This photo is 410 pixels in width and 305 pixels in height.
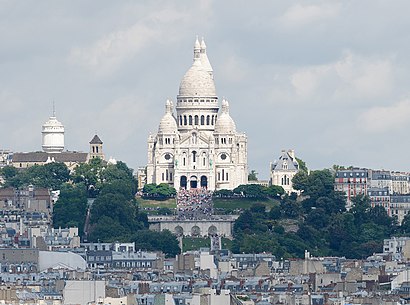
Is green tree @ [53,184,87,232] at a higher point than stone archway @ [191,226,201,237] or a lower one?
higher

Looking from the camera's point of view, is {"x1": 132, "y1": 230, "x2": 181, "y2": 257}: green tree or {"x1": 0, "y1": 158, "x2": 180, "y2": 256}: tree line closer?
{"x1": 132, "y1": 230, "x2": 181, "y2": 257}: green tree

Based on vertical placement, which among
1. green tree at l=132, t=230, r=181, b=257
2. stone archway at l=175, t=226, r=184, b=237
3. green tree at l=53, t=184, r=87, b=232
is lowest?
green tree at l=132, t=230, r=181, b=257

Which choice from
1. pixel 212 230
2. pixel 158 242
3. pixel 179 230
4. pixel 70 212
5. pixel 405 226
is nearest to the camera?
pixel 158 242

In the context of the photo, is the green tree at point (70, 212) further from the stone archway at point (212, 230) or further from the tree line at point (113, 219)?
the stone archway at point (212, 230)

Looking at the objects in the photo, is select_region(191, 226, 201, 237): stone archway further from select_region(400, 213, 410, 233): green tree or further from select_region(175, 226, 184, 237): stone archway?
select_region(400, 213, 410, 233): green tree

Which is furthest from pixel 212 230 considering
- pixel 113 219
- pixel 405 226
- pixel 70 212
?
pixel 405 226

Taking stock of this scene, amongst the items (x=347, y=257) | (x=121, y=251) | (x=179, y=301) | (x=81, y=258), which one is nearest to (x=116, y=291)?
(x=179, y=301)

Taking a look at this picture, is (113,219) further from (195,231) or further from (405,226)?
(405,226)

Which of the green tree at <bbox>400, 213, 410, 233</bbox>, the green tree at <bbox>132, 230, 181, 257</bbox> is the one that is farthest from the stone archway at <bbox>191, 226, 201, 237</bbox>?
the green tree at <bbox>400, 213, 410, 233</bbox>

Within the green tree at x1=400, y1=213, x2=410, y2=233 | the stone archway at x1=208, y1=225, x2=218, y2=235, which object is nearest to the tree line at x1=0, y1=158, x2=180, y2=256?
the stone archway at x1=208, y1=225, x2=218, y2=235

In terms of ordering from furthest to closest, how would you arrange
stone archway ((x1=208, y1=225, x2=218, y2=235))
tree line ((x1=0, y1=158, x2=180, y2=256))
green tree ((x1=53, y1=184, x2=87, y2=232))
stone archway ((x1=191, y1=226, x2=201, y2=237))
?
1. stone archway ((x1=191, y1=226, x2=201, y2=237))
2. stone archway ((x1=208, y1=225, x2=218, y2=235))
3. green tree ((x1=53, y1=184, x2=87, y2=232))
4. tree line ((x1=0, y1=158, x2=180, y2=256))

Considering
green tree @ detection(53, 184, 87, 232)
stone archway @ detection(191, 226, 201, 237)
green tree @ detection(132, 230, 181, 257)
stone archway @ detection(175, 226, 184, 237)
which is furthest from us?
stone archway @ detection(191, 226, 201, 237)
